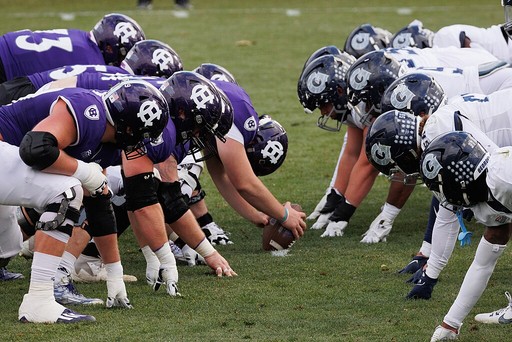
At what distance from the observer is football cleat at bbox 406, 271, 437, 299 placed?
6086 millimetres

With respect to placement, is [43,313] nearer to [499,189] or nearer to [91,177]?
[91,177]

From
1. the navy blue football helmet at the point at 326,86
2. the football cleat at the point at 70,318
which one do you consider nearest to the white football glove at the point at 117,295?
the football cleat at the point at 70,318

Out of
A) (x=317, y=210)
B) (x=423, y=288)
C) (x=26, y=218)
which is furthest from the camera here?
(x=317, y=210)

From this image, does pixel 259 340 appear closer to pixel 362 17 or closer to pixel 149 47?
pixel 149 47

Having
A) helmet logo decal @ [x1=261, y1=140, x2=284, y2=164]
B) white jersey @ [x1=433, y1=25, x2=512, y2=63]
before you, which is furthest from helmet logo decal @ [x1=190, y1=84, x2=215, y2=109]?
white jersey @ [x1=433, y1=25, x2=512, y2=63]

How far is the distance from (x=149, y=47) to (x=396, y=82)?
76.8 inches

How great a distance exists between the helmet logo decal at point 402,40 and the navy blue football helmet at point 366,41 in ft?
0.28

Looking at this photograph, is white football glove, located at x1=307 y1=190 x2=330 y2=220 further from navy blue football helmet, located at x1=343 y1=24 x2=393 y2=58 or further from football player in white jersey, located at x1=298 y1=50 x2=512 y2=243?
navy blue football helmet, located at x1=343 y1=24 x2=393 y2=58

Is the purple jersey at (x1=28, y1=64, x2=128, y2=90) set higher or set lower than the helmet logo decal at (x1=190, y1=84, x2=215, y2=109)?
lower

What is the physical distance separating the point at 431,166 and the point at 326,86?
2784 millimetres

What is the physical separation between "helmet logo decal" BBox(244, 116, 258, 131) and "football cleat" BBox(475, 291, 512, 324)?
2.29 meters

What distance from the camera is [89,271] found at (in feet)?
22.2

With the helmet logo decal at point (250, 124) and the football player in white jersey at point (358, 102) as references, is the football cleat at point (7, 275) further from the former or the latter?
the football player in white jersey at point (358, 102)

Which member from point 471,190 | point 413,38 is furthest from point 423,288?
point 413,38
